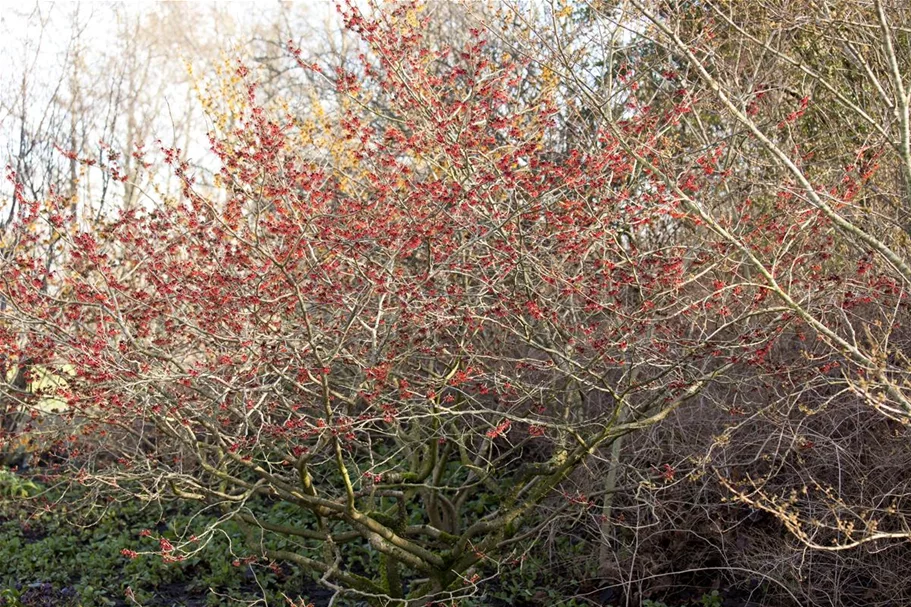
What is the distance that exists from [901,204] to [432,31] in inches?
228

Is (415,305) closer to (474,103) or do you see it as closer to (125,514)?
(474,103)

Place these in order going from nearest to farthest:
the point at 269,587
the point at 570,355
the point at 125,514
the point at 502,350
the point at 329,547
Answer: the point at 570,355
the point at 329,547
the point at 502,350
the point at 269,587
the point at 125,514

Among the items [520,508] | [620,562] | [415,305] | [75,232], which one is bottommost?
[620,562]

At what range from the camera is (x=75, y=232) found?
505 cm

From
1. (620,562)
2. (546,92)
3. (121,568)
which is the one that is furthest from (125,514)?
(546,92)

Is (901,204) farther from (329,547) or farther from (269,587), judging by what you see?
(269,587)

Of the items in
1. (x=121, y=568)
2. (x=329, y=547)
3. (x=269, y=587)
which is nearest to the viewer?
(x=329, y=547)

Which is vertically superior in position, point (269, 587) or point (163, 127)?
point (163, 127)

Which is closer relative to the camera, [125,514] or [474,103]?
[474,103]

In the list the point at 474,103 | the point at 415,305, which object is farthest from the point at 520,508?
the point at 474,103

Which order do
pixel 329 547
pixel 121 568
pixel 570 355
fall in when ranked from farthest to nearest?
pixel 121 568, pixel 329 547, pixel 570 355

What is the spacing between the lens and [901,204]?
268 inches

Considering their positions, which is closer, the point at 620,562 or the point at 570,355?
the point at 570,355

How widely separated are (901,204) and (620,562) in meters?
3.10
